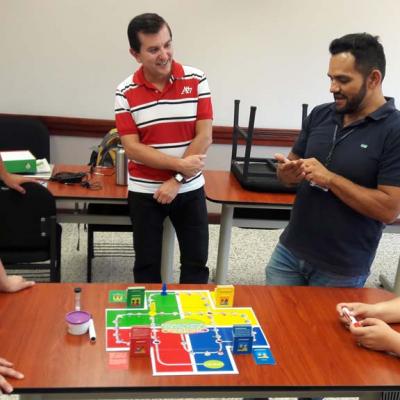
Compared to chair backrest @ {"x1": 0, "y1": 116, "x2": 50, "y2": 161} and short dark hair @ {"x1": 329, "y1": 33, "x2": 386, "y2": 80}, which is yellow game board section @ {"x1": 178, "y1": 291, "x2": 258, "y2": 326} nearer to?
short dark hair @ {"x1": 329, "y1": 33, "x2": 386, "y2": 80}

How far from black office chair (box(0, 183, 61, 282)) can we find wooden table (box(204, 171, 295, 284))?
0.86 meters

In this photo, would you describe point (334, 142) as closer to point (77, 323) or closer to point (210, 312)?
point (210, 312)

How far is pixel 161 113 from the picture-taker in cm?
207

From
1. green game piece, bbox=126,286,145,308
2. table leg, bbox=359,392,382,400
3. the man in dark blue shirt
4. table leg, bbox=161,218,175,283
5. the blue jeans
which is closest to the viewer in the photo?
table leg, bbox=359,392,382,400

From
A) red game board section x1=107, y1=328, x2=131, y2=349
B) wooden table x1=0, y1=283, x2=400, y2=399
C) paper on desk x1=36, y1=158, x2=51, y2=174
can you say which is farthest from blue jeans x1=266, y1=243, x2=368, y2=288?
paper on desk x1=36, y1=158, x2=51, y2=174

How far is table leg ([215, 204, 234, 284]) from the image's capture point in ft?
8.87

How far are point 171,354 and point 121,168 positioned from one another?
161 centimetres

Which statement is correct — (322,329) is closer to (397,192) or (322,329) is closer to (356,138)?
(397,192)

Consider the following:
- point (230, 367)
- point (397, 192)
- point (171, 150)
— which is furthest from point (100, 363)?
point (171, 150)

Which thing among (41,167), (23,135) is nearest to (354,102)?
(41,167)

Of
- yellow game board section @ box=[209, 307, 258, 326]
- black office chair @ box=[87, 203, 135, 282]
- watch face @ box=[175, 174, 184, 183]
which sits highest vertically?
watch face @ box=[175, 174, 184, 183]

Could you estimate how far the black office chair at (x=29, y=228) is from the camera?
2.24 metres

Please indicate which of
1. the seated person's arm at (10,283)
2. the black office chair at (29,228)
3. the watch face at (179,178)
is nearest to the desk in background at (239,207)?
the watch face at (179,178)

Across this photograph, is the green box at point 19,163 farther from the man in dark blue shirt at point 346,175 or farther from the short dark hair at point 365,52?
the short dark hair at point 365,52
